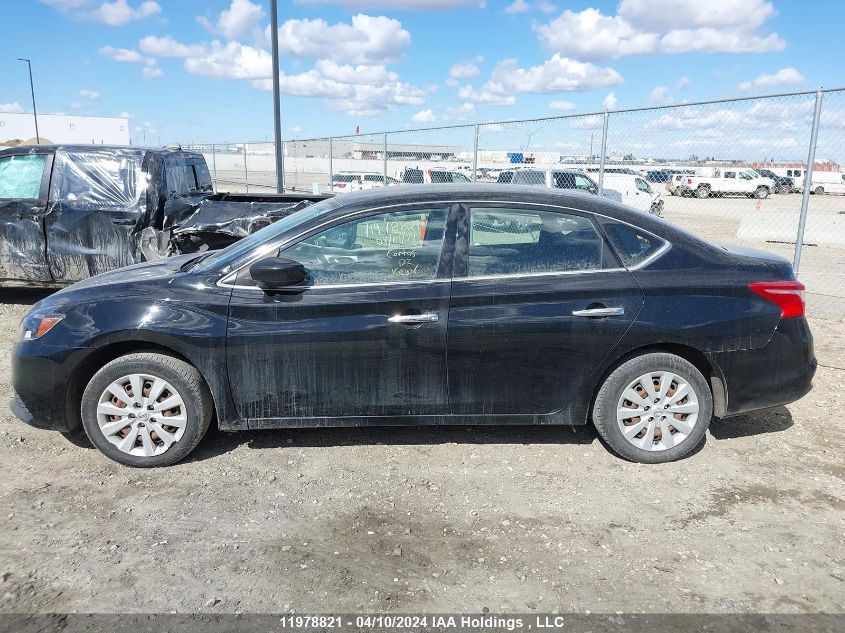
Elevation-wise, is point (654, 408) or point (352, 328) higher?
point (352, 328)

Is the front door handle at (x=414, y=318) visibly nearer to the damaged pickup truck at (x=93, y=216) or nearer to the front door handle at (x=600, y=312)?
the front door handle at (x=600, y=312)

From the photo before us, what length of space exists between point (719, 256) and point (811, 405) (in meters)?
1.83

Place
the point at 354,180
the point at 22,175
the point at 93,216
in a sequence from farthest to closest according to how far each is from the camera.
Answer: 1. the point at 354,180
2. the point at 22,175
3. the point at 93,216

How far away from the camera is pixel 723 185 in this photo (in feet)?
106

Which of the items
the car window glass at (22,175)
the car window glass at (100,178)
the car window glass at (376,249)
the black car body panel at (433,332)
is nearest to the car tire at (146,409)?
the black car body panel at (433,332)

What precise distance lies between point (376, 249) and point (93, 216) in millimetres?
4759

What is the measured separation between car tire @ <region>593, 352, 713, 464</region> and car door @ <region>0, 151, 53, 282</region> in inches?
253

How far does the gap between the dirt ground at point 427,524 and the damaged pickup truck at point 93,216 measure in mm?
3136

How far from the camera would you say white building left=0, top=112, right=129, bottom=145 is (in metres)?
86.1

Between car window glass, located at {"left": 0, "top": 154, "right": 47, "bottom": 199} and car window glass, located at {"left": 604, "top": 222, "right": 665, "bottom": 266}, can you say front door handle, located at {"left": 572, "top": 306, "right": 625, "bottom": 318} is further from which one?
car window glass, located at {"left": 0, "top": 154, "right": 47, "bottom": 199}

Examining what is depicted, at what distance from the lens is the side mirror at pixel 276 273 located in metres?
3.69

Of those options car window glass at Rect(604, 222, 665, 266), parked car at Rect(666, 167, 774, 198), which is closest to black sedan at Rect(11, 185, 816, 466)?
car window glass at Rect(604, 222, 665, 266)

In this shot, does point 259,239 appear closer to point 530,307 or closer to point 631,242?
point 530,307

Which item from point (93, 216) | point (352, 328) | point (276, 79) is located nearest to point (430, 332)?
point (352, 328)
